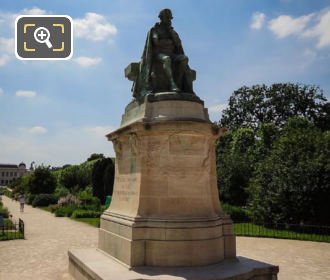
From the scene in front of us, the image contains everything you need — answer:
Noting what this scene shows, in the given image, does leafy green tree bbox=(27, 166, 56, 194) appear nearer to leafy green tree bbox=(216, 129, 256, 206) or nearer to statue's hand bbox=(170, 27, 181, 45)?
leafy green tree bbox=(216, 129, 256, 206)

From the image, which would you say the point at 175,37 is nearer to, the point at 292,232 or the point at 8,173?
the point at 292,232

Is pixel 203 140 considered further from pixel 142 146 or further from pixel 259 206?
pixel 259 206

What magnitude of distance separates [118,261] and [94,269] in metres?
0.74

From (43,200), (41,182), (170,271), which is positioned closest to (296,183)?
(170,271)

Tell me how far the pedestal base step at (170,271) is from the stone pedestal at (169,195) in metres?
0.16

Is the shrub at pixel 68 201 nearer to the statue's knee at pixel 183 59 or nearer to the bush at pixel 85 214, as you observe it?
the bush at pixel 85 214

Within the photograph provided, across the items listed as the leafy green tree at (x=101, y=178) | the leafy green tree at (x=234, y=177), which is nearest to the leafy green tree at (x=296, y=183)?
the leafy green tree at (x=234, y=177)

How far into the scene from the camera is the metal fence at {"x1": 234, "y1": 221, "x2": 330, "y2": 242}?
16.1 m

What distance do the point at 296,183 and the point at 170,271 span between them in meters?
13.8

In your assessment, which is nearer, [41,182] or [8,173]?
[41,182]

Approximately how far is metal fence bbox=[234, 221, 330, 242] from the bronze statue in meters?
10.8

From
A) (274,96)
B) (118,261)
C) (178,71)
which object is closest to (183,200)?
(118,261)

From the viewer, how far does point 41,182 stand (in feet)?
150

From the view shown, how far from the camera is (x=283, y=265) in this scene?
404 inches
